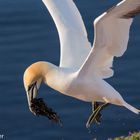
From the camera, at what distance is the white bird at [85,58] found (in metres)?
11.0

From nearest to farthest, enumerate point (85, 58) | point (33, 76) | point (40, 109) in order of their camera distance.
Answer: point (33, 76) → point (40, 109) → point (85, 58)

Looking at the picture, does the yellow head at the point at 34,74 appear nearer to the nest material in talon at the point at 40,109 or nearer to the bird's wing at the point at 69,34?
the nest material in talon at the point at 40,109

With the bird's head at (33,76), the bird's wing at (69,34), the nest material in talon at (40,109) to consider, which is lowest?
the nest material in talon at (40,109)

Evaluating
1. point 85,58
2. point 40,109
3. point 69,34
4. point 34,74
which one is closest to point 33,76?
point 34,74

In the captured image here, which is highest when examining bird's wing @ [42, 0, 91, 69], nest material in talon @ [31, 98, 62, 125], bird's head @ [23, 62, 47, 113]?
bird's wing @ [42, 0, 91, 69]

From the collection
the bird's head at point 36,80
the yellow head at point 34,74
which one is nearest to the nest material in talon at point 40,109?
the bird's head at point 36,80

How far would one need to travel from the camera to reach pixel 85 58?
1232cm

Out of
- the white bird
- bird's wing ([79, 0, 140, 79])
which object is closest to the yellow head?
the white bird

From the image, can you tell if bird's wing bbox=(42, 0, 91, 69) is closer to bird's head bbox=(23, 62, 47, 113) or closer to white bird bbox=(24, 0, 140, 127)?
white bird bbox=(24, 0, 140, 127)

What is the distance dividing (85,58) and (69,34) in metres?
0.43

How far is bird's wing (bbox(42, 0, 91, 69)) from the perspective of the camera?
12.3 metres

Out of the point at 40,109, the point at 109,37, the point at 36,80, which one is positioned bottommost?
the point at 40,109

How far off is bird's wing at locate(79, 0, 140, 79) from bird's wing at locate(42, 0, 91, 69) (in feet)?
1.29

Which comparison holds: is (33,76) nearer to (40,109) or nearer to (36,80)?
(36,80)
